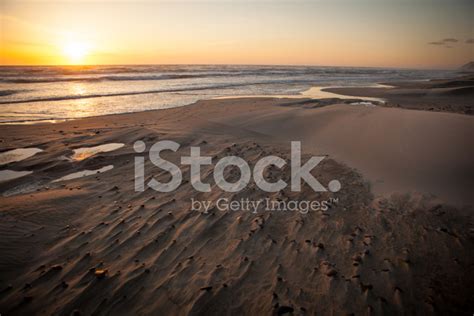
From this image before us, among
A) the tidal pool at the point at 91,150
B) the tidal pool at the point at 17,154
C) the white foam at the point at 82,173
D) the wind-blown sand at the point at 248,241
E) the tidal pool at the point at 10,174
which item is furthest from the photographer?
the tidal pool at the point at 91,150

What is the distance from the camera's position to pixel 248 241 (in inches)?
145

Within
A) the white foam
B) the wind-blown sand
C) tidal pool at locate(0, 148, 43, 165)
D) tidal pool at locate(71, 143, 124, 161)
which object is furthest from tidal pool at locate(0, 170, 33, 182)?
tidal pool at locate(71, 143, 124, 161)

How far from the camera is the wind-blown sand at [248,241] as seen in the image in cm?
283

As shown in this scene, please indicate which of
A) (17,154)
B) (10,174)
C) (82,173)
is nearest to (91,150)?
(82,173)

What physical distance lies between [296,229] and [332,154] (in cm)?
326

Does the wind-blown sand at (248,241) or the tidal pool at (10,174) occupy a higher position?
the tidal pool at (10,174)

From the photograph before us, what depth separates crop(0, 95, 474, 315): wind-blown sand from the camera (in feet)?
9.27

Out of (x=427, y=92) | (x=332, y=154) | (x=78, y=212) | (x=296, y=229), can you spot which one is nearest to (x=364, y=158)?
(x=332, y=154)

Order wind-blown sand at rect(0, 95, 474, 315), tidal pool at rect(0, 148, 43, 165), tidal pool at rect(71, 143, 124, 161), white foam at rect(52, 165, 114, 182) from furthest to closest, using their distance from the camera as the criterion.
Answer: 1. tidal pool at rect(71, 143, 124, 161)
2. tidal pool at rect(0, 148, 43, 165)
3. white foam at rect(52, 165, 114, 182)
4. wind-blown sand at rect(0, 95, 474, 315)

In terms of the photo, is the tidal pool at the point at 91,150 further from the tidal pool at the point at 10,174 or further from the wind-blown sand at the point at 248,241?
the tidal pool at the point at 10,174

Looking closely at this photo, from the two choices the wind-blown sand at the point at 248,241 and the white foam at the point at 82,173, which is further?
the white foam at the point at 82,173

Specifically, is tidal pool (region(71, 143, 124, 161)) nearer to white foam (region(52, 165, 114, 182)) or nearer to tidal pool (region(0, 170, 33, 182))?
white foam (region(52, 165, 114, 182))

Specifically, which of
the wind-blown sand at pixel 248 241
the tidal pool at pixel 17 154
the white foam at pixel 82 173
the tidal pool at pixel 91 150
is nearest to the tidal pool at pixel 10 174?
the wind-blown sand at pixel 248 241

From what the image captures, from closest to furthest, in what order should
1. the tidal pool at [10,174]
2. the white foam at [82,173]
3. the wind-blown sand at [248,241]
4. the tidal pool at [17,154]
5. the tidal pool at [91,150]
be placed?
the wind-blown sand at [248,241]
the tidal pool at [10,174]
the white foam at [82,173]
the tidal pool at [17,154]
the tidal pool at [91,150]
